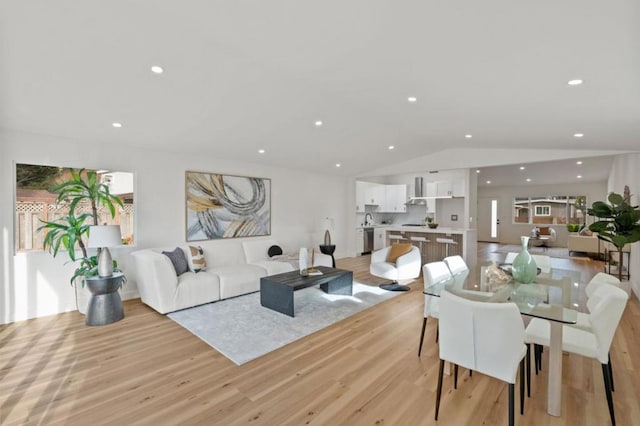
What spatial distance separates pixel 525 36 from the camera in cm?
176

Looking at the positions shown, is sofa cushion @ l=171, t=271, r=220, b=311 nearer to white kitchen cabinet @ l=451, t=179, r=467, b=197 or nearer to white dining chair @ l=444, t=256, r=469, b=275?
white dining chair @ l=444, t=256, r=469, b=275

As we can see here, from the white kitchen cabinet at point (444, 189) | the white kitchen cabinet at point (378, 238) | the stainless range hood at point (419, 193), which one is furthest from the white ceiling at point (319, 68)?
A: the white kitchen cabinet at point (378, 238)

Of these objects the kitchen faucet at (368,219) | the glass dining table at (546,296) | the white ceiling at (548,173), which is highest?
the white ceiling at (548,173)

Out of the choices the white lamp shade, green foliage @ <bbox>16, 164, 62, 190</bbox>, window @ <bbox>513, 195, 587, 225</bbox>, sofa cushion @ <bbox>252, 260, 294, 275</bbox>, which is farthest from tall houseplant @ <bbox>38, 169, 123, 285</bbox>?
window @ <bbox>513, 195, 587, 225</bbox>

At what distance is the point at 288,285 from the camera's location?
3895mm

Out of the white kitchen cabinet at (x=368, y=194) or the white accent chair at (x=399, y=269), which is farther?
the white kitchen cabinet at (x=368, y=194)

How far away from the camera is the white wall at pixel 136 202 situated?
3.69 metres

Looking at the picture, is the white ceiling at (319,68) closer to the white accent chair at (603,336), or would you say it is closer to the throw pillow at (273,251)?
the white accent chair at (603,336)

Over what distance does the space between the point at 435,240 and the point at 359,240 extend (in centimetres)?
244

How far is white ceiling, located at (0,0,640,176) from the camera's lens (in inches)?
69.2

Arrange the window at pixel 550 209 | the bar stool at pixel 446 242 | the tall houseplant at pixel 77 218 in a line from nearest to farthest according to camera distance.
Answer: the tall houseplant at pixel 77 218 < the bar stool at pixel 446 242 < the window at pixel 550 209

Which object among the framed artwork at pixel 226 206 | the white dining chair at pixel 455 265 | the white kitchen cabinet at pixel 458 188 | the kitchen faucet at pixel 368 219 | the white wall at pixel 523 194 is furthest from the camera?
the white wall at pixel 523 194

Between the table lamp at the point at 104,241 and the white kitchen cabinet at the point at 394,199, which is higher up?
the white kitchen cabinet at the point at 394,199

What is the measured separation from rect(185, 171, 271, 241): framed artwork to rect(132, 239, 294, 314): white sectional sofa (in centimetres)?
29
